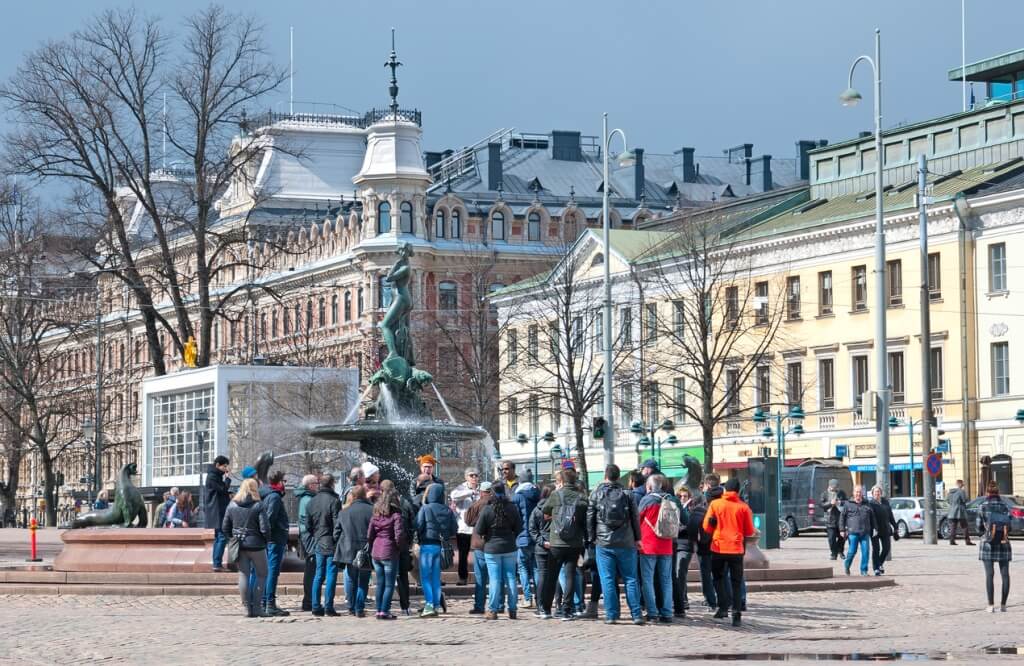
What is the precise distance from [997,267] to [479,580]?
43.1m

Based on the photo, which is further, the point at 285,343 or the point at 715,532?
the point at 285,343

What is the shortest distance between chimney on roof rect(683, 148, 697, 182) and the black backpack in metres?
89.7

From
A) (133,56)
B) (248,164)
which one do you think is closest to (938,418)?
A: (248,164)

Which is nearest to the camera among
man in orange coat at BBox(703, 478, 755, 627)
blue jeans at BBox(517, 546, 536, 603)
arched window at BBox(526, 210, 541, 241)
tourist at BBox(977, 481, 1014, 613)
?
man in orange coat at BBox(703, 478, 755, 627)

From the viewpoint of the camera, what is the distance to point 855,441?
6738 centimetres

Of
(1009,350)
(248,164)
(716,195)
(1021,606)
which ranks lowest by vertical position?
(1021,606)

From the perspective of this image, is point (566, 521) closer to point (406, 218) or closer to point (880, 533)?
point (880, 533)

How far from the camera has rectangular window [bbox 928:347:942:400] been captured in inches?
2530

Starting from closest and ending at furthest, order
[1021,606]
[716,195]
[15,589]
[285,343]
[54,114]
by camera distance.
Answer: [1021,606] → [15,589] → [54,114] → [285,343] → [716,195]

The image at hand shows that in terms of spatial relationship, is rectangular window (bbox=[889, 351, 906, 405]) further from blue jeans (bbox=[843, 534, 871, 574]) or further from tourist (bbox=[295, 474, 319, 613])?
tourist (bbox=[295, 474, 319, 613])

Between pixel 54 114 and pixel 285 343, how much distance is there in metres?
47.9

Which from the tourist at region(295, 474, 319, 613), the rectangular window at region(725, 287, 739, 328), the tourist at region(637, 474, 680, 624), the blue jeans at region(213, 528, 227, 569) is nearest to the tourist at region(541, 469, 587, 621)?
the tourist at region(637, 474, 680, 624)

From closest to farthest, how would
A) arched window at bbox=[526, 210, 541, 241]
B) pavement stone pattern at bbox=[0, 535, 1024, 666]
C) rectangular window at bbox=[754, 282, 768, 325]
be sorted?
pavement stone pattern at bbox=[0, 535, 1024, 666]
rectangular window at bbox=[754, 282, 768, 325]
arched window at bbox=[526, 210, 541, 241]

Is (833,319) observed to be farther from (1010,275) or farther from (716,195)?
(716,195)
